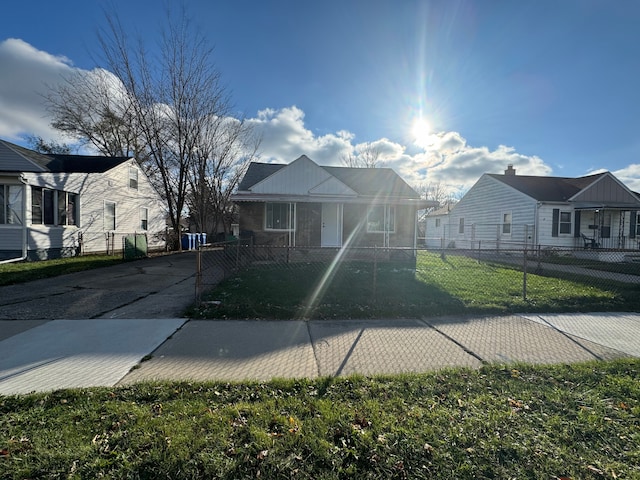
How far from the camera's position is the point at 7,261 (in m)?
11.2

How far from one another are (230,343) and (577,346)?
5.12 m

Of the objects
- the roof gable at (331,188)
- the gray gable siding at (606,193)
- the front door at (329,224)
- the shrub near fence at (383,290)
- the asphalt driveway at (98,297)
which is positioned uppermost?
the gray gable siding at (606,193)

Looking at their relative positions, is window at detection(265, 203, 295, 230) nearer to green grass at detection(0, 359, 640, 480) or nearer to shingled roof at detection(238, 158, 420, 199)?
shingled roof at detection(238, 158, 420, 199)

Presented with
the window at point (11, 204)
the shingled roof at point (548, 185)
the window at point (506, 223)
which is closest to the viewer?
the window at point (11, 204)

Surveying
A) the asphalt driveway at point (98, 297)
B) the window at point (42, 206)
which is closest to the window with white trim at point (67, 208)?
the window at point (42, 206)

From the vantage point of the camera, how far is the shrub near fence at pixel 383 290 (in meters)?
5.93

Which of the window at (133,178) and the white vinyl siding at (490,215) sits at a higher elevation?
the window at (133,178)

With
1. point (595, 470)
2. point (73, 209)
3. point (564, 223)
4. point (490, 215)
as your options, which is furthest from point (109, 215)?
point (564, 223)

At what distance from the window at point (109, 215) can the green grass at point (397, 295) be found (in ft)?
41.0

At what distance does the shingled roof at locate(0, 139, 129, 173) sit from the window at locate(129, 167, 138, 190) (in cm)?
135

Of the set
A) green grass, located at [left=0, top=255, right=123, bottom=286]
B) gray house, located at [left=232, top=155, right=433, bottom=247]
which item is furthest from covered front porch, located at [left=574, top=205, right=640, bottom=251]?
green grass, located at [left=0, top=255, right=123, bottom=286]

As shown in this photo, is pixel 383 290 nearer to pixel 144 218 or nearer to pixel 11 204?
pixel 11 204

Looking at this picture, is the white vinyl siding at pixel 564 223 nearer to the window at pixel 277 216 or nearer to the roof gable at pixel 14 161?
the window at pixel 277 216

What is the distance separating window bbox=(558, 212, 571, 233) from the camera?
1772cm
